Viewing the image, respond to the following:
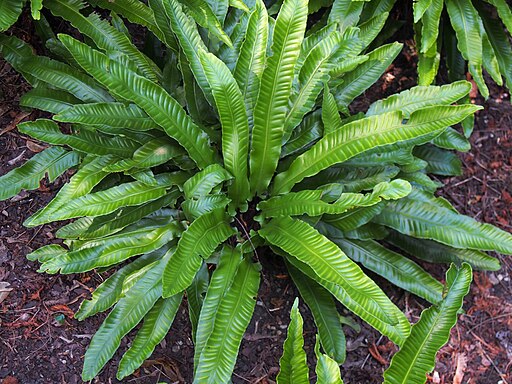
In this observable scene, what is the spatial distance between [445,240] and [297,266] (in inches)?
29.9

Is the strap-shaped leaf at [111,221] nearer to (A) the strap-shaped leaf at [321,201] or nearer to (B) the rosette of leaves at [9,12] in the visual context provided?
(A) the strap-shaped leaf at [321,201]

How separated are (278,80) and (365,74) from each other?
589 mm

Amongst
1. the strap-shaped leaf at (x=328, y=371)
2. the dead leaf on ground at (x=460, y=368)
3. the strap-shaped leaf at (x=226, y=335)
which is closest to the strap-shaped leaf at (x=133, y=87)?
the strap-shaped leaf at (x=226, y=335)

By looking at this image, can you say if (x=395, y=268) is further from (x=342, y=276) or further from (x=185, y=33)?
(x=185, y=33)

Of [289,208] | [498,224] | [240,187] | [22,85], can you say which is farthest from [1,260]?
[498,224]

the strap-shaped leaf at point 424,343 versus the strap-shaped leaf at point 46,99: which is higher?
the strap-shaped leaf at point 46,99

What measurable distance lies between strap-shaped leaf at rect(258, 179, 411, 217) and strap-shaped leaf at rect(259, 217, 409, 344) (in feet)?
0.24

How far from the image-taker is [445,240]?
2.77m

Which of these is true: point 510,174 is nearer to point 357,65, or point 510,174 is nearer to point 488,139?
point 488,139

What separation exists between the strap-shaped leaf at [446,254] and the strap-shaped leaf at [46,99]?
1945mm

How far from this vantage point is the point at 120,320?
8.13 feet

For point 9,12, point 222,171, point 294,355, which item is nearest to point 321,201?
point 222,171

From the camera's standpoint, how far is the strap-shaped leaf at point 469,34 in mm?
3086

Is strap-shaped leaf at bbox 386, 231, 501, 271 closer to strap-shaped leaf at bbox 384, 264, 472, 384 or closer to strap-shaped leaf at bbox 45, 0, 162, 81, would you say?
strap-shaped leaf at bbox 384, 264, 472, 384
